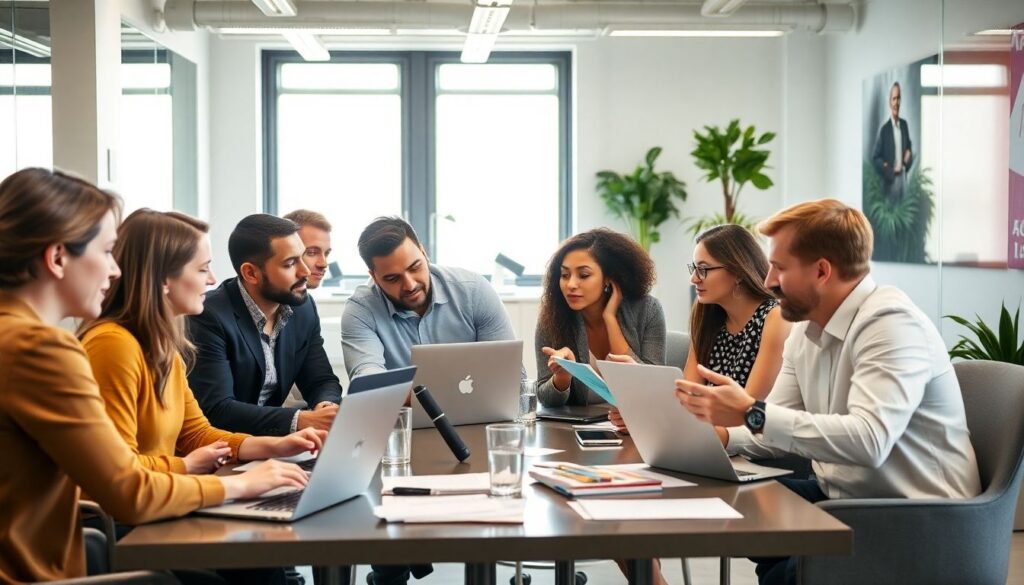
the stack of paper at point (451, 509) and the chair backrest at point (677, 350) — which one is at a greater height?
the chair backrest at point (677, 350)

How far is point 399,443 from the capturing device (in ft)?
7.74

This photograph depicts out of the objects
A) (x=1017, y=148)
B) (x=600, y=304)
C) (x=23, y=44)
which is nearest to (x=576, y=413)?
(x=600, y=304)

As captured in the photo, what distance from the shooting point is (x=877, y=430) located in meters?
2.10

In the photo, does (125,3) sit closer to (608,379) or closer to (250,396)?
(250,396)

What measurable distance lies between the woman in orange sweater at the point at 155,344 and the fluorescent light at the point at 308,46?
553 centimetres

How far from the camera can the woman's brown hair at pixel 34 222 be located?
170cm

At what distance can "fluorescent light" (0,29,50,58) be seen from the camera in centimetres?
529

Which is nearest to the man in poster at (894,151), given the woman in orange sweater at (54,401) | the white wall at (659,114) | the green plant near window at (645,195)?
the white wall at (659,114)

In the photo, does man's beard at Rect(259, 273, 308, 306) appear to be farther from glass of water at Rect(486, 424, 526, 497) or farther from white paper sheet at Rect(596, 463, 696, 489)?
glass of water at Rect(486, 424, 526, 497)

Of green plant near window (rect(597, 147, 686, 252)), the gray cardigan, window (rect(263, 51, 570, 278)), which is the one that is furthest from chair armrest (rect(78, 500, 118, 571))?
window (rect(263, 51, 570, 278))

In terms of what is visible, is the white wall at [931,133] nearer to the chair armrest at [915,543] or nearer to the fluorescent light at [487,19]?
the fluorescent light at [487,19]

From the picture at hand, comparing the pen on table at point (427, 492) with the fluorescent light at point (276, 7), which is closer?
the pen on table at point (427, 492)

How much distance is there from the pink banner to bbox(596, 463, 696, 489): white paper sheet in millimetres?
3499

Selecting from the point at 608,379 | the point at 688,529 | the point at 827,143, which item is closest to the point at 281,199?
the point at 827,143
